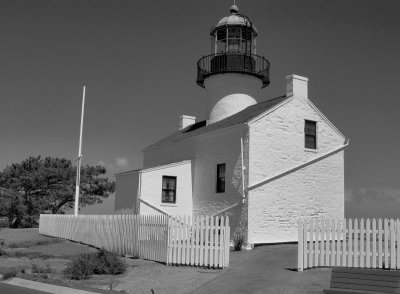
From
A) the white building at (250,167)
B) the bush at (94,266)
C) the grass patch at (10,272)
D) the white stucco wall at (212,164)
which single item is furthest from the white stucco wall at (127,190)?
the grass patch at (10,272)

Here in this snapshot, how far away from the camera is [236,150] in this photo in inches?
787

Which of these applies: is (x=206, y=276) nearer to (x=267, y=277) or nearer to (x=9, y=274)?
(x=267, y=277)

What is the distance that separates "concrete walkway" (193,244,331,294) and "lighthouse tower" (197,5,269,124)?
10357 millimetres

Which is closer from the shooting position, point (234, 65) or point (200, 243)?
point (200, 243)

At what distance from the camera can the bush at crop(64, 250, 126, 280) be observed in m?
12.8

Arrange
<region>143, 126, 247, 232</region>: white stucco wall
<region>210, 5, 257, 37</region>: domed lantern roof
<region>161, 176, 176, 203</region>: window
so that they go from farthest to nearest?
<region>210, 5, 257, 37</region>: domed lantern roof → <region>161, 176, 176, 203</region>: window → <region>143, 126, 247, 232</region>: white stucco wall

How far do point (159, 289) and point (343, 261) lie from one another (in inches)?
196

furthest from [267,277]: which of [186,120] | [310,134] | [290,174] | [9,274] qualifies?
[186,120]

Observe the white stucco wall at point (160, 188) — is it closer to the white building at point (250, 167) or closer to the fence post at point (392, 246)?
the white building at point (250, 167)

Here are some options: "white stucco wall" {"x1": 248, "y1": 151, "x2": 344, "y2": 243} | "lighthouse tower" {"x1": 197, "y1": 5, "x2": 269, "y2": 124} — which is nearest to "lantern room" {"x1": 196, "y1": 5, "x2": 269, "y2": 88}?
"lighthouse tower" {"x1": 197, "y1": 5, "x2": 269, "y2": 124}

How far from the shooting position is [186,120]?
29.8m

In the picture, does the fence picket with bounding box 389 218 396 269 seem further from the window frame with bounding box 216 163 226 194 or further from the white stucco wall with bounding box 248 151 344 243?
the window frame with bounding box 216 163 226 194

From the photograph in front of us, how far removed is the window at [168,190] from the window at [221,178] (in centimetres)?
240

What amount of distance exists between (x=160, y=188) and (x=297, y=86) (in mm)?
7406
